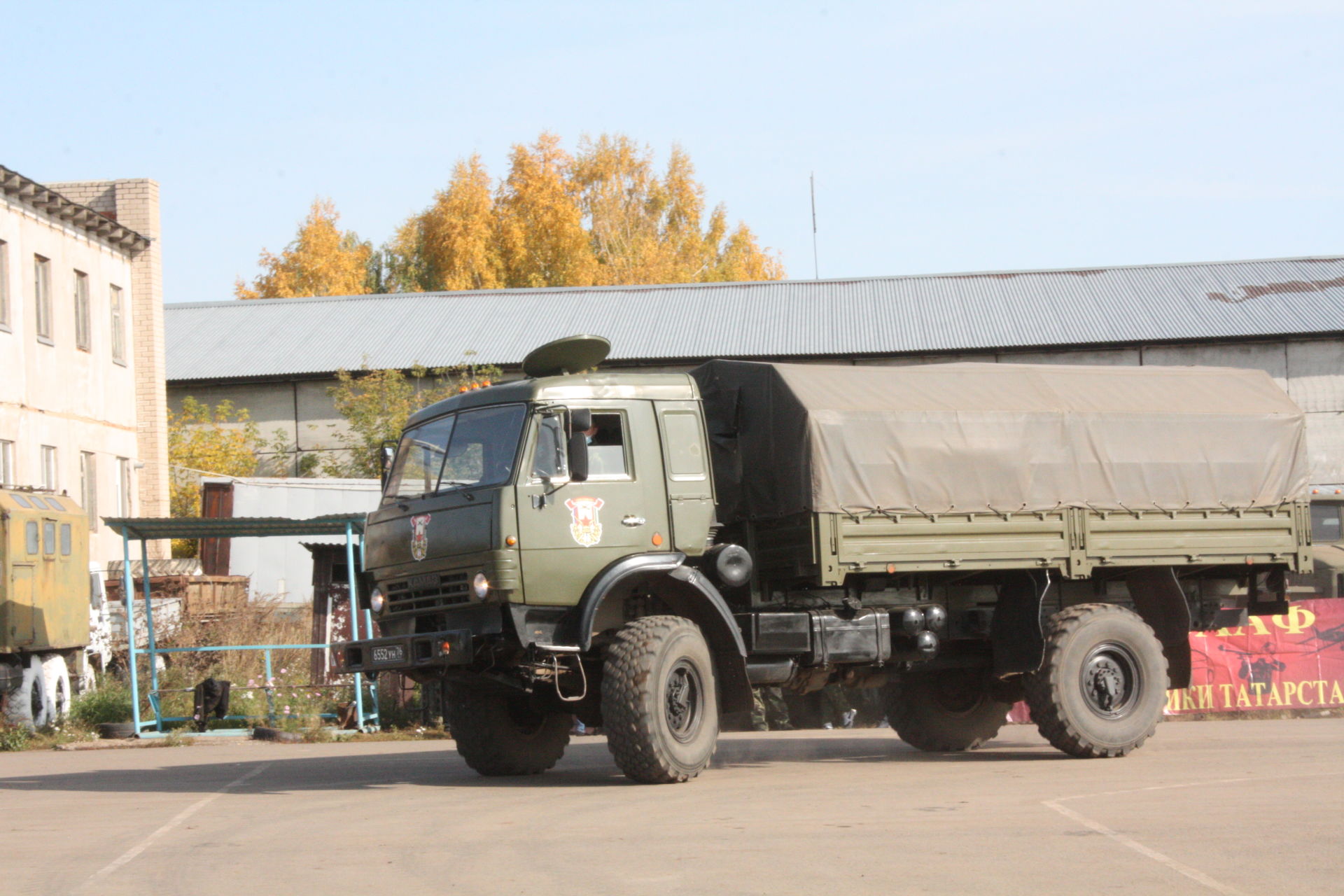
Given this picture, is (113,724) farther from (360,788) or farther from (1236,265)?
(1236,265)

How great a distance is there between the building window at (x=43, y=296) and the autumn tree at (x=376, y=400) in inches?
400

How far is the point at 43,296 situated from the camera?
2888 cm

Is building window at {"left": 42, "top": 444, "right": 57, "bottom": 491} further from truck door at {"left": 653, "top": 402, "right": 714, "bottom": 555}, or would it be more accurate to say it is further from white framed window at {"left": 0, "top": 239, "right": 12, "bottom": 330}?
truck door at {"left": 653, "top": 402, "right": 714, "bottom": 555}

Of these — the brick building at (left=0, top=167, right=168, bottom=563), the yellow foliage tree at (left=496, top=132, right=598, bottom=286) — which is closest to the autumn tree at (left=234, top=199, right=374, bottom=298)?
the yellow foliage tree at (left=496, top=132, right=598, bottom=286)

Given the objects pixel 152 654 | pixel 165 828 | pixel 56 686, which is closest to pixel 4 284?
pixel 56 686

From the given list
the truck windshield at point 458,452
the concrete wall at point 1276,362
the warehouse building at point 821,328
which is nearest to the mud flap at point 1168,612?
the truck windshield at point 458,452

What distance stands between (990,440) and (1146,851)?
221 inches

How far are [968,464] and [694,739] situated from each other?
10.9 ft

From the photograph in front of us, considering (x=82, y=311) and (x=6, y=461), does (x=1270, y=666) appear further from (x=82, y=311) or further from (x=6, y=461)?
(x=82, y=311)

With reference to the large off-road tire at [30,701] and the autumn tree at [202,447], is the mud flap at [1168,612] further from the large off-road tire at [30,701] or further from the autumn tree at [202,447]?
the autumn tree at [202,447]

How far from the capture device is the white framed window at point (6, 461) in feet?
88.3

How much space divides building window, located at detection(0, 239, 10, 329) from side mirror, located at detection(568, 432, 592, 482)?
1881 cm

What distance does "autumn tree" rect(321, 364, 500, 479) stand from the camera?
3906 centimetres

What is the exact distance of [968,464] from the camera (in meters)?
13.2
